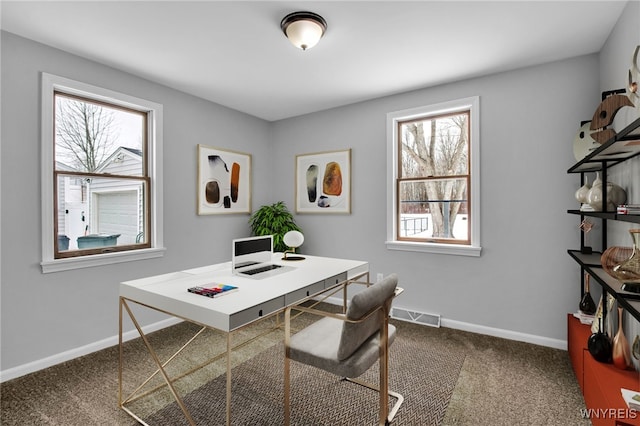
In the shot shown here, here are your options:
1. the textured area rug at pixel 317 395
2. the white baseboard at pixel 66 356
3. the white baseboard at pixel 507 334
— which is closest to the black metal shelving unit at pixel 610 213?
the white baseboard at pixel 507 334

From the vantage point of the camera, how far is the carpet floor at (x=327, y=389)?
6.31ft

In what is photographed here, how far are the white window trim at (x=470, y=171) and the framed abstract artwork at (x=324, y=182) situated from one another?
56cm

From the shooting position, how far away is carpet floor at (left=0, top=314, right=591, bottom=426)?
192cm

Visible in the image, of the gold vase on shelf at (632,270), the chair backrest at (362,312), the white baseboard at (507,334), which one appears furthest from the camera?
the white baseboard at (507,334)

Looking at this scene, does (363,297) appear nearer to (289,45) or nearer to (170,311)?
(170,311)

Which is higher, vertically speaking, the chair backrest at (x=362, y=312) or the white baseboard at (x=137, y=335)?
the chair backrest at (x=362, y=312)

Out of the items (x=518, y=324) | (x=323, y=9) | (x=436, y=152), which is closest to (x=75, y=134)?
(x=323, y=9)

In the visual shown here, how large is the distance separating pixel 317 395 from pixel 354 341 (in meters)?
0.79

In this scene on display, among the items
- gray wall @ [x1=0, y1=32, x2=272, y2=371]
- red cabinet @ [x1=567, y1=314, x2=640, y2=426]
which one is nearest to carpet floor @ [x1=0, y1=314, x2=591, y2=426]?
red cabinet @ [x1=567, y1=314, x2=640, y2=426]

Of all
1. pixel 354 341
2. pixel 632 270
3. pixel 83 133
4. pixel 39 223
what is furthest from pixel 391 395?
pixel 83 133

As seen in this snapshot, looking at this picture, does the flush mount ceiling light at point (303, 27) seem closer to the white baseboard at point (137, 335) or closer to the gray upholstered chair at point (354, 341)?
the gray upholstered chair at point (354, 341)

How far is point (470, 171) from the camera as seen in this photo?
128 inches

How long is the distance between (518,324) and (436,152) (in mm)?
1910

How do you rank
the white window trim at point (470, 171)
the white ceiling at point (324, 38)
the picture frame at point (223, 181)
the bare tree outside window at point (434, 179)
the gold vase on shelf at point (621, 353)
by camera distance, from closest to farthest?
the gold vase on shelf at point (621, 353)
the white ceiling at point (324, 38)
the white window trim at point (470, 171)
the bare tree outside window at point (434, 179)
the picture frame at point (223, 181)
